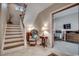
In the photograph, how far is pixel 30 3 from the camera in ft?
4.67

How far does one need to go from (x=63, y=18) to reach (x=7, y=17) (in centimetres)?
85

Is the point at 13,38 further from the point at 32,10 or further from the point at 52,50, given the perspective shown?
the point at 52,50

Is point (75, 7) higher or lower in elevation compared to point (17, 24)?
higher

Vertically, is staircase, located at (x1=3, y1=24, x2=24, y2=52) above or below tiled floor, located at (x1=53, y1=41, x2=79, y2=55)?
above

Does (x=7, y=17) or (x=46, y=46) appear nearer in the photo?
(x=7, y=17)

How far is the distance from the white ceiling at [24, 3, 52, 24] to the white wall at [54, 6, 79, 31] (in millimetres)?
252

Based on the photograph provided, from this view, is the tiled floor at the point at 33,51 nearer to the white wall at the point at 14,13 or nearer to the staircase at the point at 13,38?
the staircase at the point at 13,38

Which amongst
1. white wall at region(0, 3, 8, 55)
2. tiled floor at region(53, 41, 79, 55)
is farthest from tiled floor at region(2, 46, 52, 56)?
white wall at region(0, 3, 8, 55)

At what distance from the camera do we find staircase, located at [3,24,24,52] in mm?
1336

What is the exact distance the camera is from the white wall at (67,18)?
1.35 metres

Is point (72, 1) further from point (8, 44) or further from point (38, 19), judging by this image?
point (8, 44)

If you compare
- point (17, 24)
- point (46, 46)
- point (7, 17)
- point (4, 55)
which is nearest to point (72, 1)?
point (46, 46)

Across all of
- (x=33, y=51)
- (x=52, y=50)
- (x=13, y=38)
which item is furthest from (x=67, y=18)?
(x=13, y=38)

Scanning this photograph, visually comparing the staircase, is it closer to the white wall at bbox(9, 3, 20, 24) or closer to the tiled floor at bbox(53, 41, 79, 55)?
the white wall at bbox(9, 3, 20, 24)
